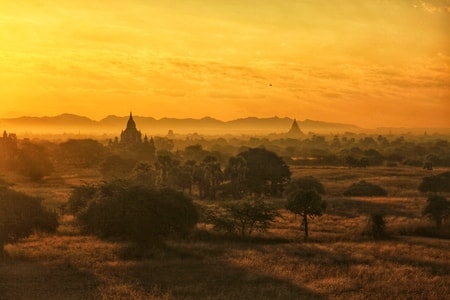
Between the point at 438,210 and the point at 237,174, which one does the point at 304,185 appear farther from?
the point at 438,210

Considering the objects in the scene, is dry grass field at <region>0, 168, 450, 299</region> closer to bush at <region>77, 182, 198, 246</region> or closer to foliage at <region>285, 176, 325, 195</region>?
bush at <region>77, 182, 198, 246</region>

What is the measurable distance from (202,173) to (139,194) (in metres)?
48.1

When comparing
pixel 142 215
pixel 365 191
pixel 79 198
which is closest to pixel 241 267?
pixel 142 215

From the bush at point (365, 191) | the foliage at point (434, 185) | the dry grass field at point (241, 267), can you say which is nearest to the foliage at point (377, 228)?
the dry grass field at point (241, 267)

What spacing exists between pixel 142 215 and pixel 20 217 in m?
10.6

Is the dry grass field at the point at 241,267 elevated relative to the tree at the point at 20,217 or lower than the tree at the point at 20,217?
lower

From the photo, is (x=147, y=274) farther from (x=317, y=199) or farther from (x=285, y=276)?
(x=317, y=199)

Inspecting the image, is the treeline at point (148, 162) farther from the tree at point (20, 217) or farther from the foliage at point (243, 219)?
the tree at point (20, 217)

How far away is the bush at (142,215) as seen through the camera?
141ft

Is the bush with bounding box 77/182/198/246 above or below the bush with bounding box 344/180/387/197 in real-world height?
above

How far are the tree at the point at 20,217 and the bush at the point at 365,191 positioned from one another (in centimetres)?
5763

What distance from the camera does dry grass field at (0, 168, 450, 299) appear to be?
Result: 1208 inches

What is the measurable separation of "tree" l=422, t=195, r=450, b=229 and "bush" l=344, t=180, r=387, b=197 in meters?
31.5

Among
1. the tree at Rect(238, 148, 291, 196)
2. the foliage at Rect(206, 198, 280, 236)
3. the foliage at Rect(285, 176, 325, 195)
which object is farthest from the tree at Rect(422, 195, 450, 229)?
the tree at Rect(238, 148, 291, 196)
